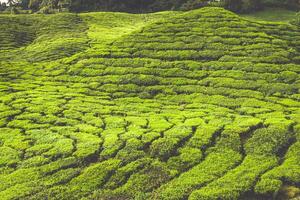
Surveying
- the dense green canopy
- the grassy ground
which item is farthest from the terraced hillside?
the dense green canopy

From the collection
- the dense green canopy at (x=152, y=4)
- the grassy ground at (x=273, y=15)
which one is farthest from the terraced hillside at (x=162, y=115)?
Answer: the dense green canopy at (x=152, y=4)

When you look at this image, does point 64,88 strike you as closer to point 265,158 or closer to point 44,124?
point 44,124

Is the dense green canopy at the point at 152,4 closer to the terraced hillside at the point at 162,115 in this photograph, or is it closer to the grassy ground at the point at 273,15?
the grassy ground at the point at 273,15

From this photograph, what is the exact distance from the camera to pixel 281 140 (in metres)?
15.2

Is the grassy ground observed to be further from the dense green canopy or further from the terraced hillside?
the terraced hillside

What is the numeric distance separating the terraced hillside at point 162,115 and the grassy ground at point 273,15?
1605cm

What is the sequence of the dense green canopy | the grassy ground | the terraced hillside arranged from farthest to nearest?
1. the dense green canopy
2. the grassy ground
3. the terraced hillside

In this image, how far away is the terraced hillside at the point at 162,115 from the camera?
43.8ft

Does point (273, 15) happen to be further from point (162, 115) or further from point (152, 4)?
point (162, 115)

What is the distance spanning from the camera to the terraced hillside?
43.8ft

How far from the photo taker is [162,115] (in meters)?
18.6

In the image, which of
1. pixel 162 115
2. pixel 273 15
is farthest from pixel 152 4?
pixel 162 115

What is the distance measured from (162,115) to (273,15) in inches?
1310

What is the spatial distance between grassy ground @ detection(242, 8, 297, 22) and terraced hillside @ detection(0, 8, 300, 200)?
16.1 metres
